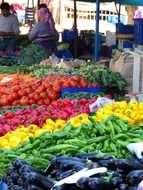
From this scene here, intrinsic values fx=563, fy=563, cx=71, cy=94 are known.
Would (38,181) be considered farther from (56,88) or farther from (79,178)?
(56,88)

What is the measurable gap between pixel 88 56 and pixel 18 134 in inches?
389

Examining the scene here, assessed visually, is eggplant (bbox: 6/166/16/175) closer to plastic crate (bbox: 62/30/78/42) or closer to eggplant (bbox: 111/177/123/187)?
eggplant (bbox: 111/177/123/187)

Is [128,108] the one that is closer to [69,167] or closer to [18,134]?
[18,134]

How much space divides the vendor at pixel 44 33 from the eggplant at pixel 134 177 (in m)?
10.4

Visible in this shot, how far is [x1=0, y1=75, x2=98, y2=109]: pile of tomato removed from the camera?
341 inches

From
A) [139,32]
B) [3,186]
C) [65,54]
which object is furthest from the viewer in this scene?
[65,54]

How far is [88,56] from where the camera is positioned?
1554 centimetres

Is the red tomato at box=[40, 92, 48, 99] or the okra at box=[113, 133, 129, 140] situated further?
the red tomato at box=[40, 92, 48, 99]

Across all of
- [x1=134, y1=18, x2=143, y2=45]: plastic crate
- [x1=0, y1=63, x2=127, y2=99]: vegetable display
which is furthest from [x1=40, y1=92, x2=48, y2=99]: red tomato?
[x1=134, y1=18, x2=143, y2=45]: plastic crate

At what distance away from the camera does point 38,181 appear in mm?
4020

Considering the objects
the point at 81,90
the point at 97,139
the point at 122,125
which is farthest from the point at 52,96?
the point at 97,139

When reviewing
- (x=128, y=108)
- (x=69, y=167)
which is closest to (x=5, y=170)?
(x=69, y=167)

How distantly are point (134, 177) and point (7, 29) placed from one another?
11748 millimetres

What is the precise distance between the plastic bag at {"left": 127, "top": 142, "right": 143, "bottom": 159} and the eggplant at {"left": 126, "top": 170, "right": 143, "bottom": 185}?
1.67ft
